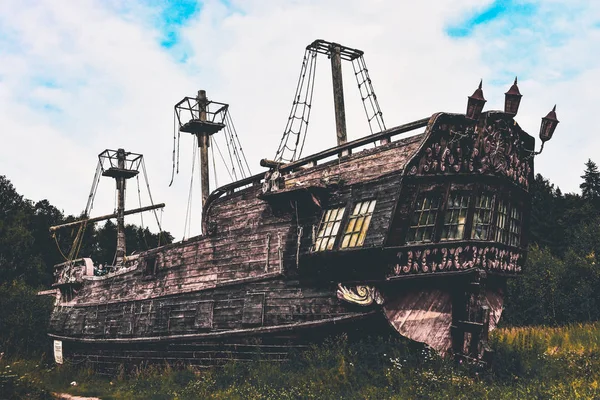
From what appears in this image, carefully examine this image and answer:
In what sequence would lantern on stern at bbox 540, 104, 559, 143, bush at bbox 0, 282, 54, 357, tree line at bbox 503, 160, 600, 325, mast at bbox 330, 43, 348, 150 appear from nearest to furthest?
lantern on stern at bbox 540, 104, 559, 143
mast at bbox 330, 43, 348, 150
tree line at bbox 503, 160, 600, 325
bush at bbox 0, 282, 54, 357

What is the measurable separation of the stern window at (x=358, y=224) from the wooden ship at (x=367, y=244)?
33mm

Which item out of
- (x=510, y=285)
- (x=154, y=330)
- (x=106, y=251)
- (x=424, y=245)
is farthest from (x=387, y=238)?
(x=106, y=251)

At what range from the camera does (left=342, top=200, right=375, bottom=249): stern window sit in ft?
42.0

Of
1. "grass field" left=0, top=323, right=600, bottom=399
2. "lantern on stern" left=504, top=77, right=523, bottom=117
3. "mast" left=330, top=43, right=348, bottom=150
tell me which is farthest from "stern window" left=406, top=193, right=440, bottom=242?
"mast" left=330, top=43, right=348, bottom=150

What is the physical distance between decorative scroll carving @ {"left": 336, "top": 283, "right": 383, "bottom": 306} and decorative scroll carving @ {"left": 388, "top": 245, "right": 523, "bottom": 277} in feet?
1.88

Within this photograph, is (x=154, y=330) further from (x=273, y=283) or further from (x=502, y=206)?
(x=502, y=206)

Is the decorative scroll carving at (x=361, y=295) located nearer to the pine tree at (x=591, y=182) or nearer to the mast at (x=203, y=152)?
the mast at (x=203, y=152)

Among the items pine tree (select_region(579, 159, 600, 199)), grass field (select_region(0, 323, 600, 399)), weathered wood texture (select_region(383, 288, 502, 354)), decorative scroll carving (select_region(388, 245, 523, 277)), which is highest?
pine tree (select_region(579, 159, 600, 199))

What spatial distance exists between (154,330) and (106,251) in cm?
3540

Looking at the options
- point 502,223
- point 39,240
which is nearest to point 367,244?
point 502,223

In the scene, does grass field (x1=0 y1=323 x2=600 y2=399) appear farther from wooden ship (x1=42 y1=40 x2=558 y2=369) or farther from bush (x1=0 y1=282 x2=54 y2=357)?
bush (x1=0 y1=282 x2=54 y2=357)

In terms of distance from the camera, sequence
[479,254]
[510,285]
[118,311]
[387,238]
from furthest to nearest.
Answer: [510,285] < [118,311] < [479,254] < [387,238]

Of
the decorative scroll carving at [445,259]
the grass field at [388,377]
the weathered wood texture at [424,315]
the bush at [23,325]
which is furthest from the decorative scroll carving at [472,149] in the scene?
the bush at [23,325]

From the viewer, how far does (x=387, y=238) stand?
40.1 ft
